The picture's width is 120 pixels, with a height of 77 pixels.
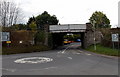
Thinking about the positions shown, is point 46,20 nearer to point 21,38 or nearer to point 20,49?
point 21,38

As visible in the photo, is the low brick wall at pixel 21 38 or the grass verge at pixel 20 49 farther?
the low brick wall at pixel 21 38

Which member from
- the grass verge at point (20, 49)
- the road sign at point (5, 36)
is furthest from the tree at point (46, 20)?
the road sign at point (5, 36)

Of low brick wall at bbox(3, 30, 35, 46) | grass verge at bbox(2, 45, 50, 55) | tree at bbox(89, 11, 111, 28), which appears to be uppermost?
tree at bbox(89, 11, 111, 28)

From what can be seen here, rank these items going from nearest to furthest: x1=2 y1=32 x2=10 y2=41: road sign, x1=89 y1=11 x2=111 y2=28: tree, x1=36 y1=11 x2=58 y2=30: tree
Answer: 1. x1=2 y1=32 x2=10 y2=41: road sign
2. x1=89 y1=11 x2=111 y2=28: tree
3. x1=36 y1=11 x2=58 y2=30: tree

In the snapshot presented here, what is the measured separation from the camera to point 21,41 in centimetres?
3362

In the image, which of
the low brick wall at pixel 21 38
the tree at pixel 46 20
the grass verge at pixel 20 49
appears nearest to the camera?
the grass verge at pixel 20 49

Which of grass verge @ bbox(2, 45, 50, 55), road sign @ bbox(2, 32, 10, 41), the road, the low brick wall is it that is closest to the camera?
the road

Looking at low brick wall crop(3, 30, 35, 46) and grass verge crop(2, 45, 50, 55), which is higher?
low brick wall crop(3, 30, 35, 46)

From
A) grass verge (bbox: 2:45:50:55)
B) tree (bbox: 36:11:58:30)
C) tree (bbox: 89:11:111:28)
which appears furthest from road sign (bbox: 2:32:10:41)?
tree (bbox: 89:11:111:28)

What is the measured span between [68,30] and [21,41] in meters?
11.6

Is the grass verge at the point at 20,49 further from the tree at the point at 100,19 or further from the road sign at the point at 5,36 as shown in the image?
the tree at the point at 100,19

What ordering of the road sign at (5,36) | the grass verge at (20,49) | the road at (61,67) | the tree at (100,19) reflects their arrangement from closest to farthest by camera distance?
the road at (61,67) → the grass verge at (20,49) → the road sign at (5,36) → the tree at (100,19)

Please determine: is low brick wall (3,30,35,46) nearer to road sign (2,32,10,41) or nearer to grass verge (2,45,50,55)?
road sign (2,32,10,41)

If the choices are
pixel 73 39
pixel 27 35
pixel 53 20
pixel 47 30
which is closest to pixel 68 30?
pixel 47 30
